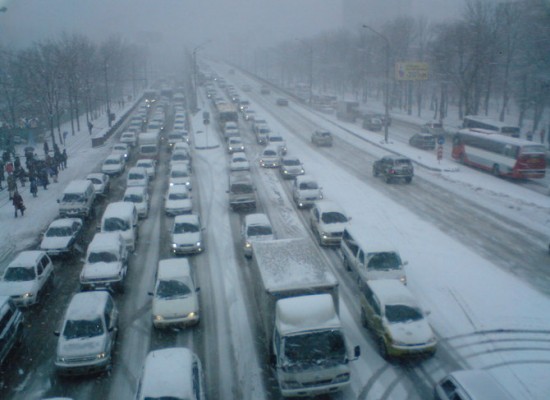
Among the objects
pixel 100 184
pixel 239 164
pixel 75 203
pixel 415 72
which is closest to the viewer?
pixel 75 203

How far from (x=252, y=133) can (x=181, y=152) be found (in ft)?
54.4

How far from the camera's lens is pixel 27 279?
16.8 m

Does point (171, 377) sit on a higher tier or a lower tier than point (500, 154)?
lower

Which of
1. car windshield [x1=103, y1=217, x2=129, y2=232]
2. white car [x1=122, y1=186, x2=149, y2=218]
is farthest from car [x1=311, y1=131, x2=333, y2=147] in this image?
car windshield [x1=103, y1=217, x2=129, y2=232]

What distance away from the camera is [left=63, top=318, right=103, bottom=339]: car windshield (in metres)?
13.0

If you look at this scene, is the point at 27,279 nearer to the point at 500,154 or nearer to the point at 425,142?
the point at 500,154

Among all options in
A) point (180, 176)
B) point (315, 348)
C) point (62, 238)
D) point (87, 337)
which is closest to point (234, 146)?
point (180, 176)

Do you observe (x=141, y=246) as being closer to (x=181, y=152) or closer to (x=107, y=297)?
(x=107, y=297)

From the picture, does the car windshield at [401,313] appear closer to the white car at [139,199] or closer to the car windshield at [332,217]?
the car windshield at [332,217]

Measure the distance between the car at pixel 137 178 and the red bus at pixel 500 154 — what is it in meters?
21.9

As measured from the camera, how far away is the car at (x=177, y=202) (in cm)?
2522

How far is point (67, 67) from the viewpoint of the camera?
193 ft

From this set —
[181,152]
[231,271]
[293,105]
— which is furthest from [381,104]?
[231,271]

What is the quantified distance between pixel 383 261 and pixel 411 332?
3.98 metres
